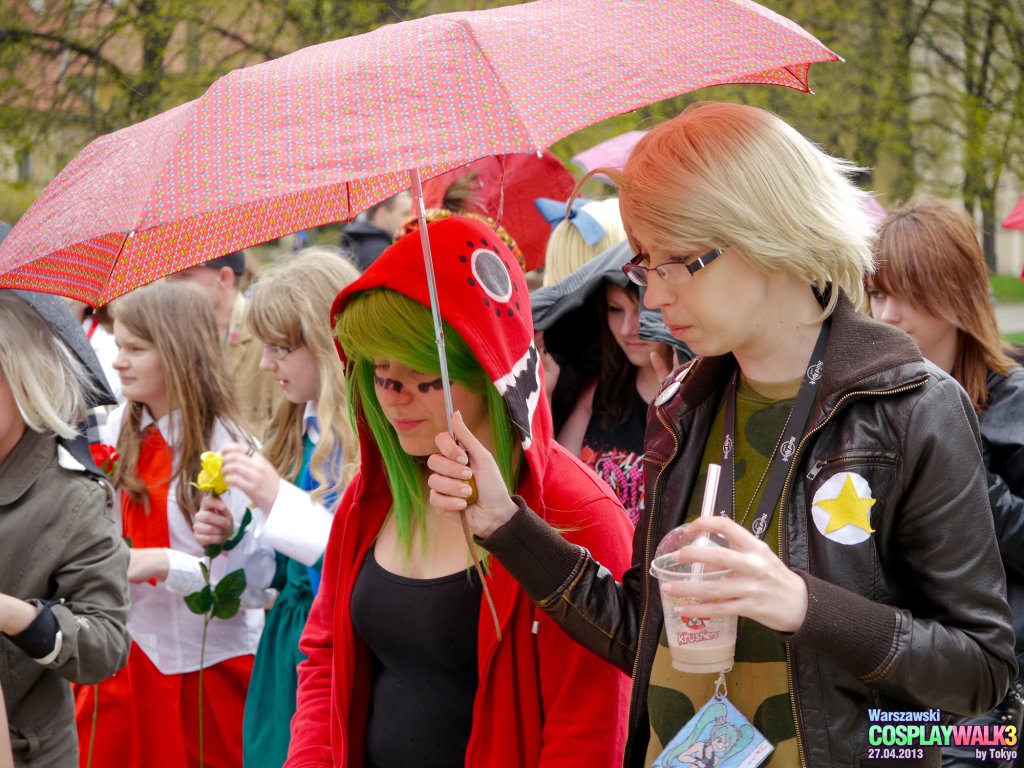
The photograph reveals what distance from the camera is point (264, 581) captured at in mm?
4250

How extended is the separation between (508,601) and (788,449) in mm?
754

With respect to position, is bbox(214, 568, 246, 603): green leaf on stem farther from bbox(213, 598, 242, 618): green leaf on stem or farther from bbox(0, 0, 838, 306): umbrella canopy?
bbox(0, 0, 838, 306): umbrella canopy

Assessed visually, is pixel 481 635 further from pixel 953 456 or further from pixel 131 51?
pixel 131 51

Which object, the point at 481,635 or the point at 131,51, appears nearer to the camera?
the point at 481,635

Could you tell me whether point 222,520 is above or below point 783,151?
below

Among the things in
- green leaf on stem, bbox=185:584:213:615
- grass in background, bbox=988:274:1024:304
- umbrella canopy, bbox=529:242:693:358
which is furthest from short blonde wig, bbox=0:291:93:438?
grass in background, bbox=988:274:1024:304

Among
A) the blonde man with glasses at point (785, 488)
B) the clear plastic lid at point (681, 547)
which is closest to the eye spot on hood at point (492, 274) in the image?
the blonde man with glasses at point (785, 488)

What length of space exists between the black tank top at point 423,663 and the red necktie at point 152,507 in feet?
6.29

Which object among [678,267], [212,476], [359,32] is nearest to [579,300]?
[212,476]

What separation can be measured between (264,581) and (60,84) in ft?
22.3

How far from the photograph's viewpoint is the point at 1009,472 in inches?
140

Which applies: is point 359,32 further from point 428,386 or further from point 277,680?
point 428,386

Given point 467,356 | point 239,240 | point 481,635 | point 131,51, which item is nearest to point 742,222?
point 467,356

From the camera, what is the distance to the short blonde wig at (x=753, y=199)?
6.84ft
